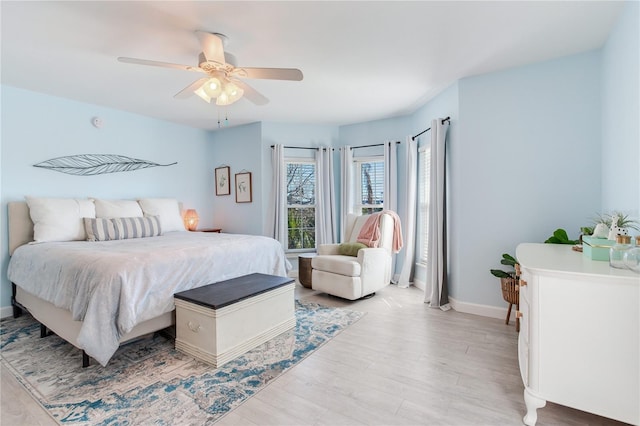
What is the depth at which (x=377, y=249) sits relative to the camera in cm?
378

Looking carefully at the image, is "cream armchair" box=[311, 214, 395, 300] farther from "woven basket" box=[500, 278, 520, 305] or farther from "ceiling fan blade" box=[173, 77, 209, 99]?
"ceiling fan blade" box=[173, 77, 209, 99]

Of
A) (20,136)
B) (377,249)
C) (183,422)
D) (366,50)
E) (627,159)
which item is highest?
(366,50)

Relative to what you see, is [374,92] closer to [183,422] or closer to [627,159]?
[627,159]

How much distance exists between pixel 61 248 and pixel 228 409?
A: 6.81ft

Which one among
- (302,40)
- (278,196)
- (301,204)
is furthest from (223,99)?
(301,204)

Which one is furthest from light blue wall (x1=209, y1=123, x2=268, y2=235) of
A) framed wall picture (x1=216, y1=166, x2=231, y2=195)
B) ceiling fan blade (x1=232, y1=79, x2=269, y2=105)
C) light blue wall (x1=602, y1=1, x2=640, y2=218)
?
light blue wall (x1=602, y1=1, x2=640, y2=218)

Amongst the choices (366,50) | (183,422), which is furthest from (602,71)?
(183,422)

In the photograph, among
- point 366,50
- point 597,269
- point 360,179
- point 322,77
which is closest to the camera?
point 597,269

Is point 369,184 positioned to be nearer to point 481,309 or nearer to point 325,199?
point 325,199

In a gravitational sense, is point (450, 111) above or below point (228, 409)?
above

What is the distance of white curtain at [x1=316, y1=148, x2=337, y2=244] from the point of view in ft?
15.9

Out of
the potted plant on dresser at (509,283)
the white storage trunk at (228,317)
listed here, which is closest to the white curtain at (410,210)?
the potted plant on dresser at (509,283)

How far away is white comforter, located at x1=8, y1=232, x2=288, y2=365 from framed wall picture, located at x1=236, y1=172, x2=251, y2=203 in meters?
1.93

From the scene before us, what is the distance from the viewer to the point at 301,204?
5.00 meters
